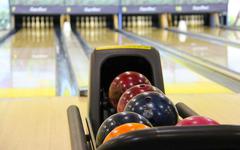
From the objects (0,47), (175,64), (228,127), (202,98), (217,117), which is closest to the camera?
(228,127)

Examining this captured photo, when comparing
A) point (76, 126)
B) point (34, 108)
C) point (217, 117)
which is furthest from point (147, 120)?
point (34, 108)

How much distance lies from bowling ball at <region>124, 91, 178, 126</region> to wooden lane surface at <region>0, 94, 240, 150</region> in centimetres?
34

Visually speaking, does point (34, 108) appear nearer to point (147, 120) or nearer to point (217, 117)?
point (217, 117)

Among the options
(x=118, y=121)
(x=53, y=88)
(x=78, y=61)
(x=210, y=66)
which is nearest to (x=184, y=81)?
(x=210, y=66)

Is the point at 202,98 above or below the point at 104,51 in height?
below

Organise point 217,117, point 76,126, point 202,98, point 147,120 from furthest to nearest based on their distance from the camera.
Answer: point 202,98 → point 217,117 → point 76,126 → point 147,120

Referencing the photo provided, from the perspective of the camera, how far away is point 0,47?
4582 mm

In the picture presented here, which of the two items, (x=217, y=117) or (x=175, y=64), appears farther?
(x=175, y=64)

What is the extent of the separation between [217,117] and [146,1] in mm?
5247

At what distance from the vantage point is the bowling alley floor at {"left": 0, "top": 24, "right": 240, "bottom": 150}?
1.62 meters

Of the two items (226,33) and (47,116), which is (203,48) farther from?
(47,116)

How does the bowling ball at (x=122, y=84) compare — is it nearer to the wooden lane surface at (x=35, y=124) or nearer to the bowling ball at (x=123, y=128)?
the wooden lane surface at (x=35, y=124)

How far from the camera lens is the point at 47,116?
1.82m

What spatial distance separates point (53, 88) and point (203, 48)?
86.2 inches
